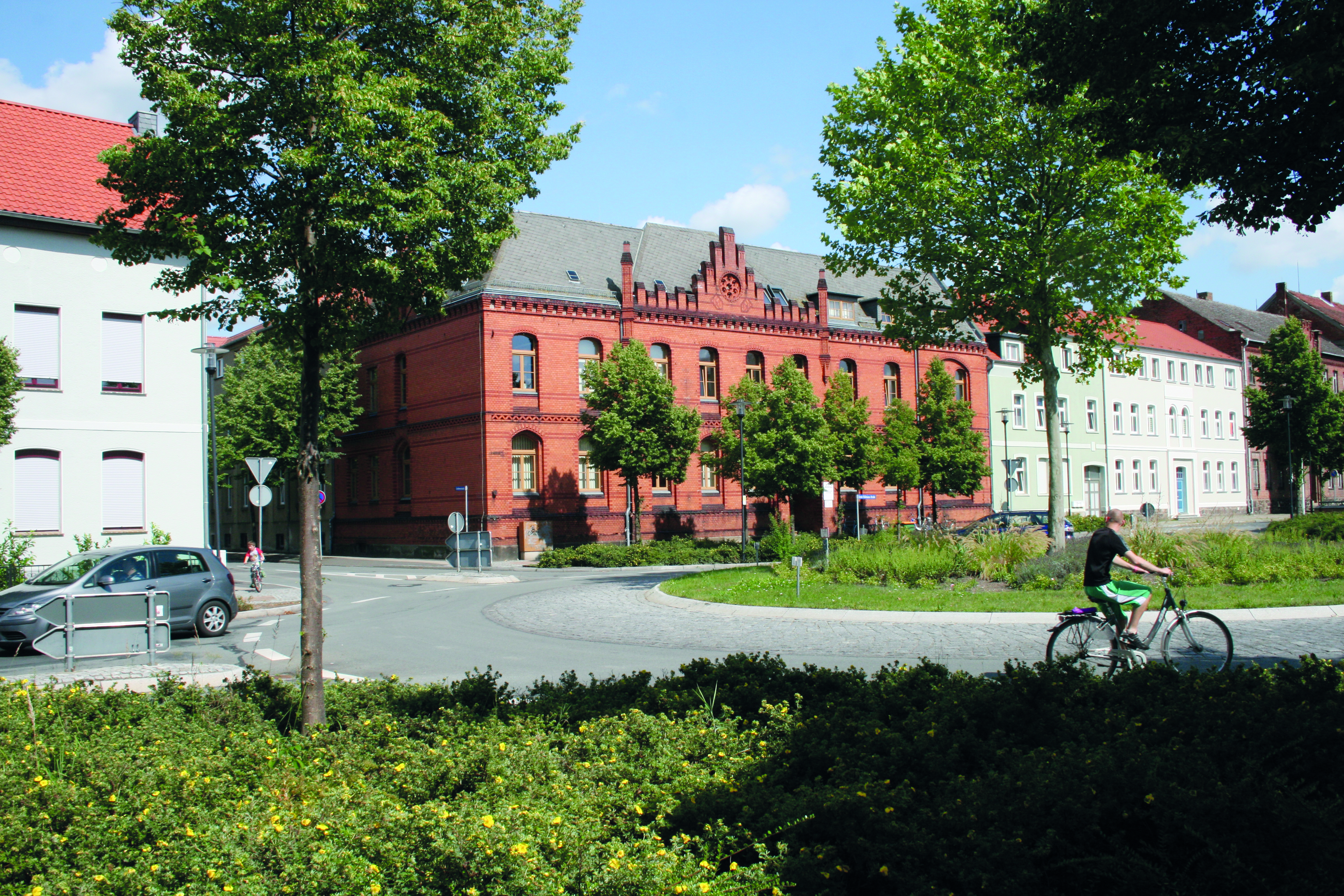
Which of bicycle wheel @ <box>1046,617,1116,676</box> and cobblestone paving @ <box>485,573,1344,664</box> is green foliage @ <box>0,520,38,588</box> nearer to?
cobblestone paving @ <box>485,573,1344,664</box>

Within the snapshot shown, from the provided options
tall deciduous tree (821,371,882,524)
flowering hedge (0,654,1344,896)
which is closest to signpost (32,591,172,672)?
flowering hedge (0,654,1344,896)

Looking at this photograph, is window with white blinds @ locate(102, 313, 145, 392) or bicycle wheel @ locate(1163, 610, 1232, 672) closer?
bicycle wheel @ locate(1163, 610, 1232, 672)

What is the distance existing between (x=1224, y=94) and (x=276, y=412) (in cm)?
4175

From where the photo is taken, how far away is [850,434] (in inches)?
1567

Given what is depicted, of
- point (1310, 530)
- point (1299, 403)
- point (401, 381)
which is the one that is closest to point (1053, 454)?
point (1310, 530)

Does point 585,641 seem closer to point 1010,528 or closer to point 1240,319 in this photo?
point 1010,528

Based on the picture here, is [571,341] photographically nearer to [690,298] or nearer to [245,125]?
[690,298]

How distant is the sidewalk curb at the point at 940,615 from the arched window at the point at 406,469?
26.8 m

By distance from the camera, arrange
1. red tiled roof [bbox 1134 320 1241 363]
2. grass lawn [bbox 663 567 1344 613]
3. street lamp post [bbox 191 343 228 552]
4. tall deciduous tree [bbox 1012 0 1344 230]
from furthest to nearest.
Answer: red tiled roof [bbox 1134 320 1241 363] → street lamp post [bbox 191 343 228 552] → grass lawn [bbox 663 567 1344 613] → tall deciduous tree [bbox 1012 0 1344 230]

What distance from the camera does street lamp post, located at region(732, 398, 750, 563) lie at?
105ft

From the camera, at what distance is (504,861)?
10.6 ft

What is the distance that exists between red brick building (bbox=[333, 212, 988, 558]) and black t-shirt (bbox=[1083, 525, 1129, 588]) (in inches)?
1012

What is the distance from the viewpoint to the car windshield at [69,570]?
1401 centimetres

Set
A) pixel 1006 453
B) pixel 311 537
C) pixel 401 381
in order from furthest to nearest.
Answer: pixel 1006 453
pixel 401 381
pixel 311 537
